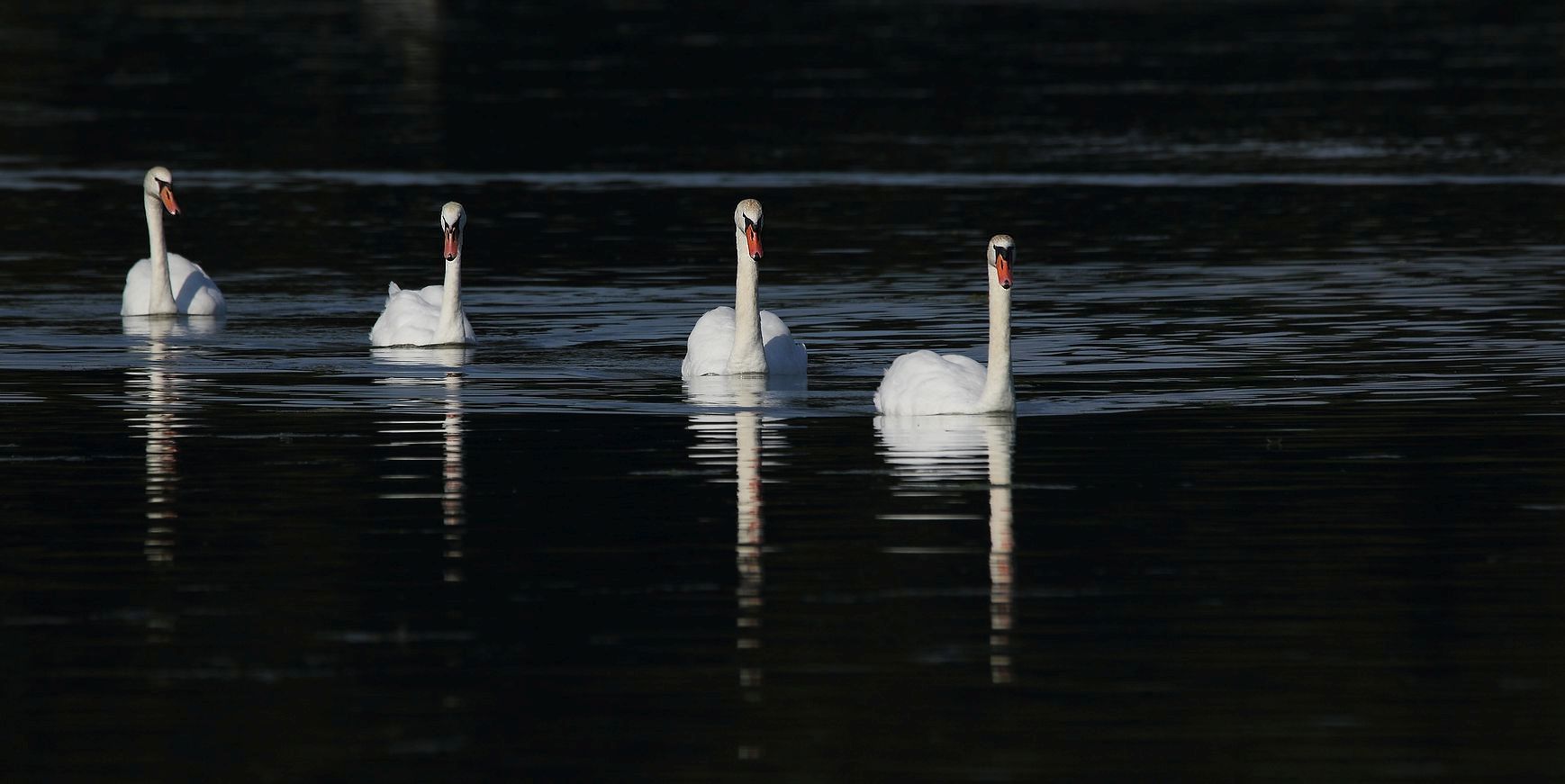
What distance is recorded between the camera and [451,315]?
2591 centimetres

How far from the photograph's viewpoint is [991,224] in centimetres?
3734

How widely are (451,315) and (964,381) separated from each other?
6.71 metres

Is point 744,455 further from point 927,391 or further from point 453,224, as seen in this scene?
point 453,224

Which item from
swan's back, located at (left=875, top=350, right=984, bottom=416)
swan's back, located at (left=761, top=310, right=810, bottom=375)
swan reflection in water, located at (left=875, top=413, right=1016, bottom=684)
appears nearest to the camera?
swan reflection in water, located at (left=875, top=413, right=1016, bottom=684)

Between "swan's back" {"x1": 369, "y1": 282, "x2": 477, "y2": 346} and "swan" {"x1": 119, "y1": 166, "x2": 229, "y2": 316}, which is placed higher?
"swan" {"x1": 119, "y1": 166, "x2": 229, "y2": 316}

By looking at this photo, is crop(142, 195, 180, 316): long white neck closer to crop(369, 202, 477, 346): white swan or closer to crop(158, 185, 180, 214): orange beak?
crop(158, 185, 180, 214): orange beak

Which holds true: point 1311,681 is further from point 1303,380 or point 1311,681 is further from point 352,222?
point 352,222

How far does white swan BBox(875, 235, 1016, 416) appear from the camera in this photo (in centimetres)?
2034

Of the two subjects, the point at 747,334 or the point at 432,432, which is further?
the point at 747,334

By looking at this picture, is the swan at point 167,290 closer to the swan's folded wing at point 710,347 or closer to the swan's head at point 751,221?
the swan's folded wing at point 710,347

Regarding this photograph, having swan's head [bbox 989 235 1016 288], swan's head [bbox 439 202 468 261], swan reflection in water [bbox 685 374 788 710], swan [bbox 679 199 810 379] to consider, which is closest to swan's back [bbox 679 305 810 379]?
swan [bbox 679 199 810 379]

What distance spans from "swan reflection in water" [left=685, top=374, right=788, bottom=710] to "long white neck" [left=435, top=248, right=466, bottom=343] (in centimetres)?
328

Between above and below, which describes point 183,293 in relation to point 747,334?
above

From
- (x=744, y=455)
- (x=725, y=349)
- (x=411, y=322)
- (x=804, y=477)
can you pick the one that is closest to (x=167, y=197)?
(x=411, y=322)
